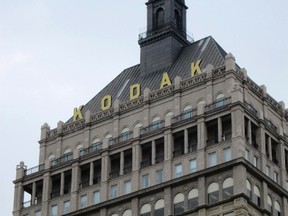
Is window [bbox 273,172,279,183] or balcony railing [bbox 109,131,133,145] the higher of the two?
balcony railing [bbox 109,131,133,145]

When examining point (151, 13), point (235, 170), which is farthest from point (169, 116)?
point (151, 13)

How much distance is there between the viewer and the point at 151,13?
172000 mm

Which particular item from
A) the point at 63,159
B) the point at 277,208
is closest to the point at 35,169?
the point at 63,159

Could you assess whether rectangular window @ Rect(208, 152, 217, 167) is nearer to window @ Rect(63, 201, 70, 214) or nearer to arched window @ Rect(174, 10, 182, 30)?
window @ Rect(63, 201, 70, 214)

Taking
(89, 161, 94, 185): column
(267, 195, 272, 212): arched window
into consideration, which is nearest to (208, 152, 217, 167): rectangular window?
(267, 195, 272, 212): arched window

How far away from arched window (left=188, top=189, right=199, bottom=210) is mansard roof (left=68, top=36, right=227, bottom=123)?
754 inches

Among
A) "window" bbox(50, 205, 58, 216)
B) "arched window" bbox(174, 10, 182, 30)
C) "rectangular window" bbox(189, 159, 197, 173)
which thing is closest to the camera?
"rectangular window" bbox(189, 159, 197, 173)

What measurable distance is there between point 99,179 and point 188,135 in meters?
14.8

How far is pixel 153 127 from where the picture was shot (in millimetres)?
153250

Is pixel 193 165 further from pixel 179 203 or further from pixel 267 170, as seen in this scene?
pixel 267 170

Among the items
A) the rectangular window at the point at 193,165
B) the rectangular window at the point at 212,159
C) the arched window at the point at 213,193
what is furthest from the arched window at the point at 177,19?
the arched window at the point at 213,193

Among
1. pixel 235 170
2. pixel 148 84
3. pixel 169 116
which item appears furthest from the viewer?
pixel 148 84

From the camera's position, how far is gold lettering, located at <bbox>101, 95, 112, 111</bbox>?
163m

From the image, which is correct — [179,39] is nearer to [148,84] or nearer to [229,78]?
[148,84]
